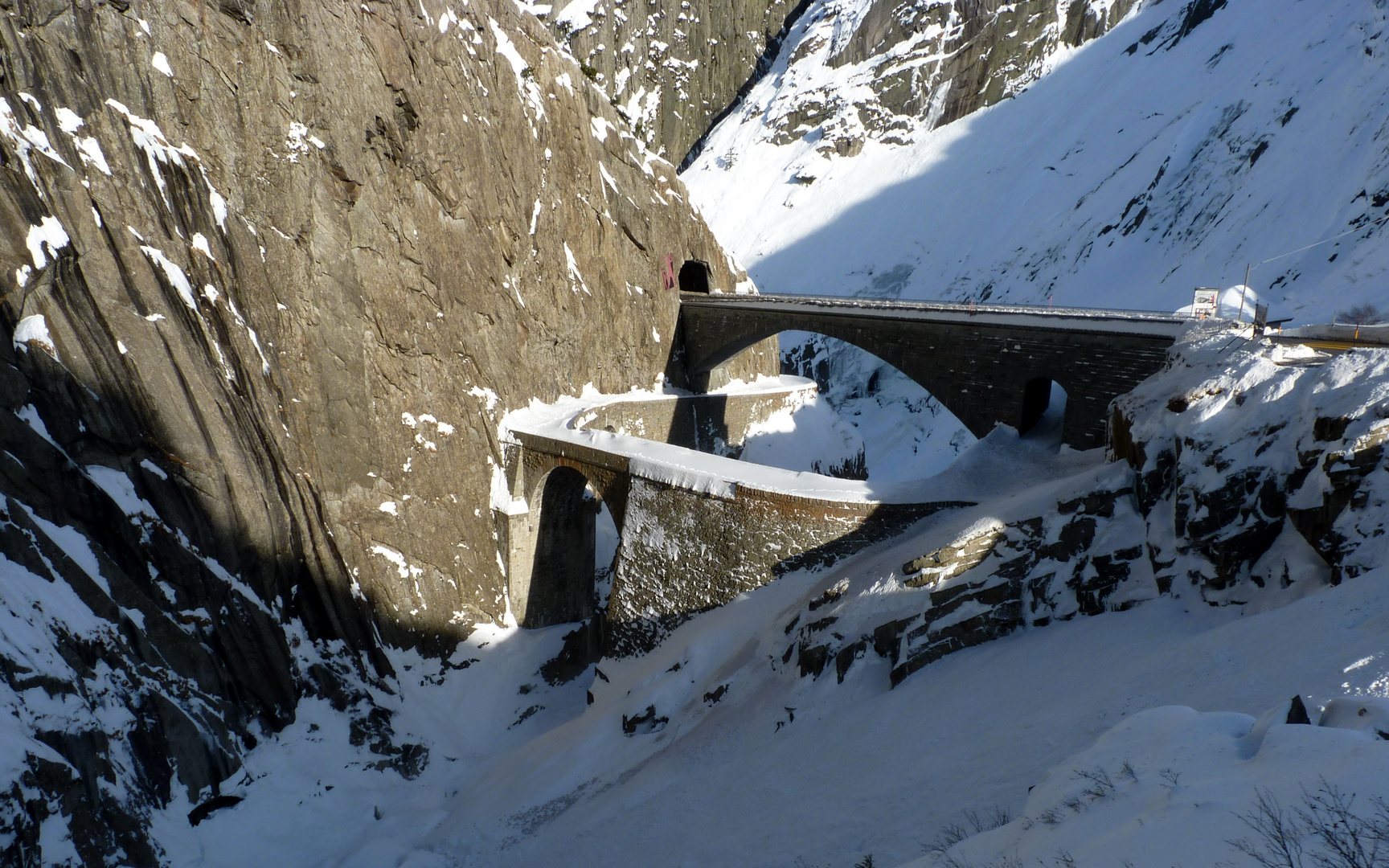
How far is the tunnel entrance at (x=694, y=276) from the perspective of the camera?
34688 mm

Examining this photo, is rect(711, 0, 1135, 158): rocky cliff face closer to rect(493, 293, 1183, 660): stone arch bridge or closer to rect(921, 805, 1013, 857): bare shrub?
rect(493, 293, 1183, 660): stone arch bridge

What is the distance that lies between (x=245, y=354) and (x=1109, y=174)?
45623 mm

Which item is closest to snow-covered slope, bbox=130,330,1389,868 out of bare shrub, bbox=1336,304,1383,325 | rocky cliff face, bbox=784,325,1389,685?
rocky cliff face, bbox=784,325,1389,685

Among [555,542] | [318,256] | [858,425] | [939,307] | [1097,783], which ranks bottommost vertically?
[858,425]

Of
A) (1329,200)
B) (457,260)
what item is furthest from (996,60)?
(457,260)

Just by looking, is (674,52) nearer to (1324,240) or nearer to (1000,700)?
(1324,240)

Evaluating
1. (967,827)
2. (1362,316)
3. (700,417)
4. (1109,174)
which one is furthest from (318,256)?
(1109,174)

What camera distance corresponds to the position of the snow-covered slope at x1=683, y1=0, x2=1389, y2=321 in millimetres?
32562

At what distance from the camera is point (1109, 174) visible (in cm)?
4444

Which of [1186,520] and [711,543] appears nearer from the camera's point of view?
[1186,520]

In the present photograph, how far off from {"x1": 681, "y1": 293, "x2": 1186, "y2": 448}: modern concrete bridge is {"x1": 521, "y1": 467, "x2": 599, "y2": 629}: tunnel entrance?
411 inches

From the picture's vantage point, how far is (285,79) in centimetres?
2028

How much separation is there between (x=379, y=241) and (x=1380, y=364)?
2216cm

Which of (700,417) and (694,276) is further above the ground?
(694,276)
